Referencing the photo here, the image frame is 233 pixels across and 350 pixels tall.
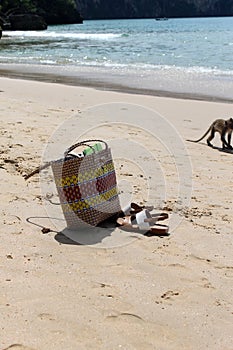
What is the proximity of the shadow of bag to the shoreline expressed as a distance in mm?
8043

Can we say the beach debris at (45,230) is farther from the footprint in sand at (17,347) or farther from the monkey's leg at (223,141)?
the monkey's leg at (223,141)

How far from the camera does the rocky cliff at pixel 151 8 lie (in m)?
148

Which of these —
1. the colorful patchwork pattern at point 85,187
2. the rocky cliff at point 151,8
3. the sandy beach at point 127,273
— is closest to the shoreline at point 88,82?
the sandy beach at point 127,273

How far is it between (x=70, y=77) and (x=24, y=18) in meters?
55.3

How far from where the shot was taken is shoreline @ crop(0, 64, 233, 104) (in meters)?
12.4

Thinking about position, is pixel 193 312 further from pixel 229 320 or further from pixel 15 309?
pixel 15 309

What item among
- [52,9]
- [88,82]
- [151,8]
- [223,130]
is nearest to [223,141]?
[223,130]

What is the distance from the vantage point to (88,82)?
15164 millimetres

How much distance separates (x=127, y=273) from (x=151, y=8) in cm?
16639

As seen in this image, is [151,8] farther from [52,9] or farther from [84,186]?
[84,186]

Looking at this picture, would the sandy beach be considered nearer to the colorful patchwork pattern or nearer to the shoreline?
the colorful patchwork pattern

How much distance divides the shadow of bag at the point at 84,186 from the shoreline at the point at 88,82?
804 cm

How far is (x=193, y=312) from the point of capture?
2.88 meters

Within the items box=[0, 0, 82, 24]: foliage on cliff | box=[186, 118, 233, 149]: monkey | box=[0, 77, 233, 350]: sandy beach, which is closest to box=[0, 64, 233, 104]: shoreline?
box=[186, 118, 233, 149]: monkey
